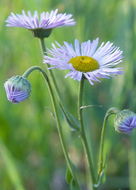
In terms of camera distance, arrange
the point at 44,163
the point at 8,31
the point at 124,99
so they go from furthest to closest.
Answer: the point at 8,31 < the point at 124,99 < the point at 44,163

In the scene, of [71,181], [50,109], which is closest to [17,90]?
[71,181]

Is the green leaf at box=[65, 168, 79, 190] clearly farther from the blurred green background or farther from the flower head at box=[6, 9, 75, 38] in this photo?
the blurred green background

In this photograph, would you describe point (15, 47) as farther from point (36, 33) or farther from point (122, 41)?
point (36, 33)

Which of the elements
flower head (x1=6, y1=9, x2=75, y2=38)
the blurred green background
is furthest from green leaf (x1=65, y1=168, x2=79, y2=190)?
the blurred green background

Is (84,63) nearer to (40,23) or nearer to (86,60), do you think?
(86,60)

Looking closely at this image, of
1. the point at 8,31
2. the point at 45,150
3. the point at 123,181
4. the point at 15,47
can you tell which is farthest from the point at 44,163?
the point at 8,31

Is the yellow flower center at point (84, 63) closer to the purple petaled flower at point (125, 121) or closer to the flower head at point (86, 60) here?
the flower head at point (86, 60)

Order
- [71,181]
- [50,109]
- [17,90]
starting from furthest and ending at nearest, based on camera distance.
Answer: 1. [50,109]
2. [71,181]
3. [17,90]

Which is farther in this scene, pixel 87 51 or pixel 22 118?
pixel 22 118
